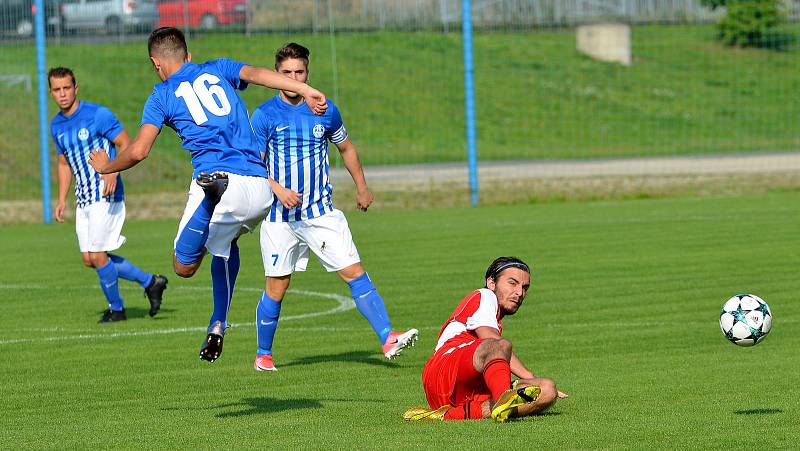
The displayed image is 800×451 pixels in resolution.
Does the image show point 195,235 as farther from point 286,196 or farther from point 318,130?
point 318,130

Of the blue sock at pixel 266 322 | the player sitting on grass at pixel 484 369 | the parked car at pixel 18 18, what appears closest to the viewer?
the player sitting on grass at pixel 484 369

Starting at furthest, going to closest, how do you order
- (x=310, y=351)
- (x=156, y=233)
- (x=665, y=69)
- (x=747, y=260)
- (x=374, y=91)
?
(x=665, y=69), (x=374, y=91), (x=156, y=233), (x=747, y=260), (x=310, y=351)

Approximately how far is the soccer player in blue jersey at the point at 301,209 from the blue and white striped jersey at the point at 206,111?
5.45 ft

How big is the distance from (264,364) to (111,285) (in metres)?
3.52

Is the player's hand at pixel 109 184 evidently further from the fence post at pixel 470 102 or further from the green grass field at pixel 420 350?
the fence post at pixel 470 102

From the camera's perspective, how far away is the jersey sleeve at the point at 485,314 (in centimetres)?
828

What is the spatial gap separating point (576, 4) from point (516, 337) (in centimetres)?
2414

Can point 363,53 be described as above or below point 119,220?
above

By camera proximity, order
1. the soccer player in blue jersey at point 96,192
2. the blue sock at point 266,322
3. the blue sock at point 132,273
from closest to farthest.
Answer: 1. the blue sock at point 266,322
2. the soccer player in blue jersey at point 96,192
3. the blue sock at point 132,273

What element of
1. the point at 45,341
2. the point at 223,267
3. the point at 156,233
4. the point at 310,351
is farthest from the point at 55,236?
the point at 223,267

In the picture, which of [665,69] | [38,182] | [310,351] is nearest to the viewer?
[310,351]

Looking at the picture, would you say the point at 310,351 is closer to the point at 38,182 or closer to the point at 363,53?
the point at 38,182

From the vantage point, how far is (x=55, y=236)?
74.4 feet

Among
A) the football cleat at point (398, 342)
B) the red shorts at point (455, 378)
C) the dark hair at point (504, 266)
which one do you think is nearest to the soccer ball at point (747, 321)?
the dark hair at point (504, 266)
